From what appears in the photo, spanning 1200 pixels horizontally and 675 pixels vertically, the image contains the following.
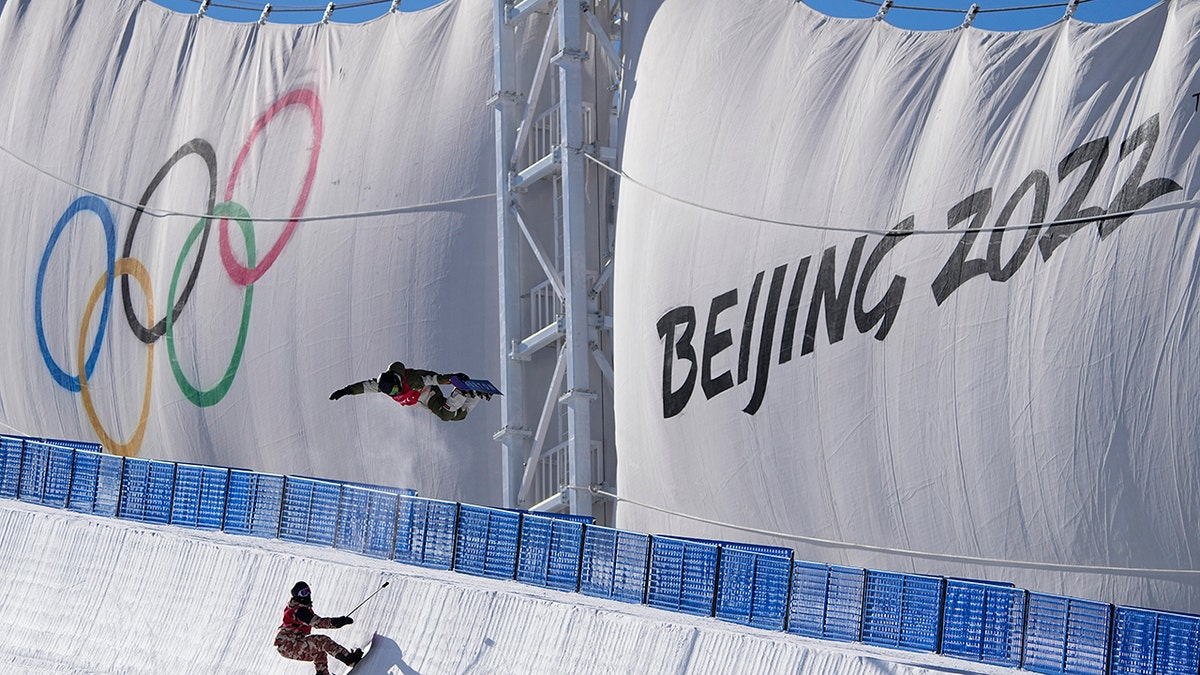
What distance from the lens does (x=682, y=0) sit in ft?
93.7

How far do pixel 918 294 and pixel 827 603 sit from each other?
6.80 meters

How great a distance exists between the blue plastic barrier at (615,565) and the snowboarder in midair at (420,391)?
5518 mm

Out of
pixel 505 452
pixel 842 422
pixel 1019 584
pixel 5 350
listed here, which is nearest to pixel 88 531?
pixel 505 452

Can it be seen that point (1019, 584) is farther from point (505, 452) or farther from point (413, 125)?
point (413, 125)

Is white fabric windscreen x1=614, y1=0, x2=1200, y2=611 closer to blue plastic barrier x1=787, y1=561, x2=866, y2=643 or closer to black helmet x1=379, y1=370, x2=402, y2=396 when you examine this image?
black helmet x1=379, y1=370, x2=402, y2=396

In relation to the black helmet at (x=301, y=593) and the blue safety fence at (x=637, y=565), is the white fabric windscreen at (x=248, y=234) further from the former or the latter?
the black helmet at (x=301, y=593)

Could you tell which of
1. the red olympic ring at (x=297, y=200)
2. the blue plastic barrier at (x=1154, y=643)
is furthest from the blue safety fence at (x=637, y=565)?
the red olympic ring at (x=297, y=200)

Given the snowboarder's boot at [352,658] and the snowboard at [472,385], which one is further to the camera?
the snowboard at [472,385]

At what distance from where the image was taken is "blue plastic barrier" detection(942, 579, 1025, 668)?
17.0 metres

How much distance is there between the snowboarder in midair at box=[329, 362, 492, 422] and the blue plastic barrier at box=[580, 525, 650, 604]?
5.52 meters

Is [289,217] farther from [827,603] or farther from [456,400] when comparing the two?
[827,603]

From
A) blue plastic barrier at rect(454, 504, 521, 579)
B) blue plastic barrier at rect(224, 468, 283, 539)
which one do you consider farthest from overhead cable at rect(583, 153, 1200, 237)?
blue plastic barrier at rect(224, 468, 283, 539)

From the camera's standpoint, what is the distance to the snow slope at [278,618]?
18.0 metres

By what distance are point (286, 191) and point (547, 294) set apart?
735cm
